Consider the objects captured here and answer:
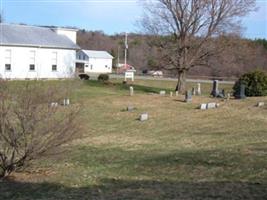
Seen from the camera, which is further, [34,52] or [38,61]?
[38,61]

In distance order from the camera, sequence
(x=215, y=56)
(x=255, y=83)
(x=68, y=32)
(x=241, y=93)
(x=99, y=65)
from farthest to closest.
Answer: (x=99, y=65) < (x=68, y=32) < (x=215, y=56) < (x=255, y=83) < (x=241, y=93)

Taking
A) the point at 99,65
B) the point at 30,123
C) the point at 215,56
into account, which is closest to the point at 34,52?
the point at 215,56

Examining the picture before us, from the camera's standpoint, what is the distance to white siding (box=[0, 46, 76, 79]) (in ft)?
163

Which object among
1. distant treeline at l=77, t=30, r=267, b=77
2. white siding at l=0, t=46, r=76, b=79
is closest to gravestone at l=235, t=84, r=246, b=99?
distant treeline at l=77, t=30, r=267, b=77

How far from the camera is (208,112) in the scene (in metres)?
23.3

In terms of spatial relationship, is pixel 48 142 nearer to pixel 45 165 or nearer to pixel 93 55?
pixel 45 165

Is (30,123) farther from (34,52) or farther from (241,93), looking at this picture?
(34,52)

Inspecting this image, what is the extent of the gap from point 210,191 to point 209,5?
32903mm

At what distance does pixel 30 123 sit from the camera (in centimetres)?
1016

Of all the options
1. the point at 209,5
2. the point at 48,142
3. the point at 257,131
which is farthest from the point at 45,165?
the point at 209,5

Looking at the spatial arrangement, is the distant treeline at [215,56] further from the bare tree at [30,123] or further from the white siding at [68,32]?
the bare tree at [30,123]

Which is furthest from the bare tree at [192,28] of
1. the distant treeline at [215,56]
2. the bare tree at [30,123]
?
the bare tree at [30,123]

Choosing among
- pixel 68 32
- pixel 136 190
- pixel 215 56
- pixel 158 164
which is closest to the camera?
→ pixel 136 190

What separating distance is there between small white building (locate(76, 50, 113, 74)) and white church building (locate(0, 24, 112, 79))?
5195 cm
